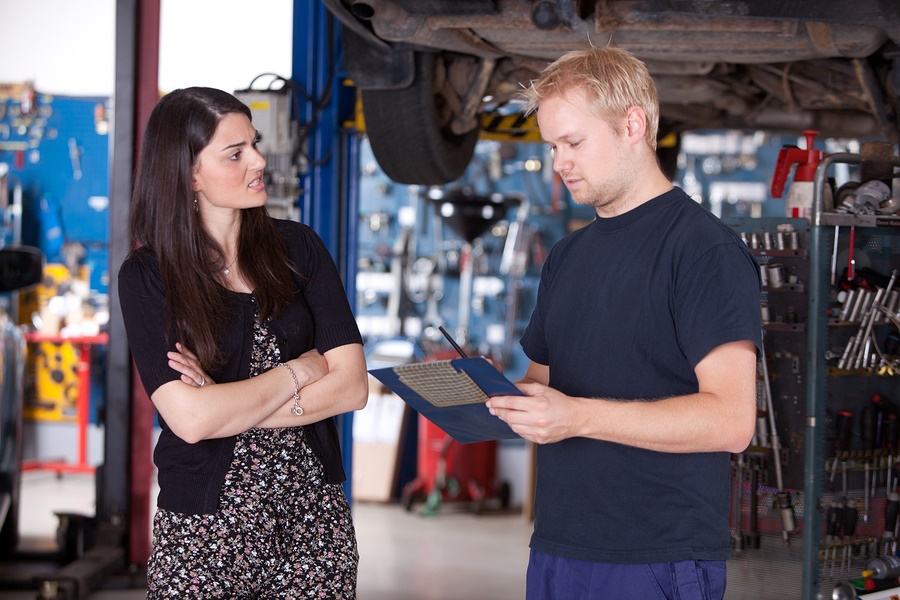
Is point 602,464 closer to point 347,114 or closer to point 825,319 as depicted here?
point 825,319

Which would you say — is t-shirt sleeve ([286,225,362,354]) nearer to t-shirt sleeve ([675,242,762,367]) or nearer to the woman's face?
the woman's face

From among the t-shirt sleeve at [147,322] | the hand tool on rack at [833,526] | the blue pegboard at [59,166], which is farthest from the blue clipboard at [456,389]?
the blue pegboard at [59,166]

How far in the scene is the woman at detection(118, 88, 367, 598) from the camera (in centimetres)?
164

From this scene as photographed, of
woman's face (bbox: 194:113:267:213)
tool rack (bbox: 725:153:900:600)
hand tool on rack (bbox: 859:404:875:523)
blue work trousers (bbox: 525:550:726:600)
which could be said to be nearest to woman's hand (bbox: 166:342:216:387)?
woman's face (bbox: 194:113:267:213)

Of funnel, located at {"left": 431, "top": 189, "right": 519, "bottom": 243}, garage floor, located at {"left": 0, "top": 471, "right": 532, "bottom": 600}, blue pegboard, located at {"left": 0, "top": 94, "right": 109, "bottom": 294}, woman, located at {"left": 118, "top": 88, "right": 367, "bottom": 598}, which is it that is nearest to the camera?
woman, located at {"left": 118, "top": 88, "right": 367, "bottom": 598}

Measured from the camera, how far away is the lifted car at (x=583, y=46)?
8.91ft

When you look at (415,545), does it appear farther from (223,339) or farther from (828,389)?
(223,339)

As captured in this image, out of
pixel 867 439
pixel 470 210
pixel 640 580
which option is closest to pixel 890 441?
pixel 867 439

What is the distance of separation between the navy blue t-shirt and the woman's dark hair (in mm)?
600

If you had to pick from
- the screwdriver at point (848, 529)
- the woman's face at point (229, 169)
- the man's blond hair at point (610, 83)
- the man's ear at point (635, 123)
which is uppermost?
the man's blond hair at point (610, 83)

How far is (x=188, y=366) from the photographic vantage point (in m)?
1.67

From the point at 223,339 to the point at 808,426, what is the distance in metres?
1.59

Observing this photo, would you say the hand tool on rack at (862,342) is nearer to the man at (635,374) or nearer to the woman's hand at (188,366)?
the man at (635,374)

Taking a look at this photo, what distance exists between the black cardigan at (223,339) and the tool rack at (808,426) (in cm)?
127
